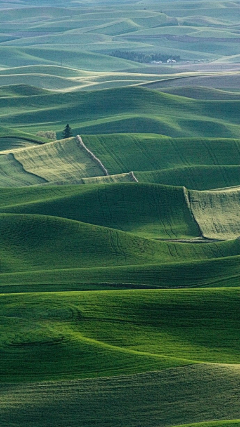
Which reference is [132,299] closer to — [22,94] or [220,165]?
[220,165]

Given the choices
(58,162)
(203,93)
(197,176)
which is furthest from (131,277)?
(203,93)

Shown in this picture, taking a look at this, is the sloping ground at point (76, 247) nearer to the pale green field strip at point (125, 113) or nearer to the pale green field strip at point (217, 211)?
the pale green field strip at point (217, 211)

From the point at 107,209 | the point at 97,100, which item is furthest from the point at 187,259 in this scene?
the point at 97,100

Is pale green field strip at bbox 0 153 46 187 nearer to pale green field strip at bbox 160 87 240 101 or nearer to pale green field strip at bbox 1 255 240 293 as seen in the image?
pale green field strip at bbox 1 255 240 293

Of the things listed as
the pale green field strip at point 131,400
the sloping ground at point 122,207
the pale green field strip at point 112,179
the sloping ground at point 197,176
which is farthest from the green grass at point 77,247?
the pale green field strip at point 131,400

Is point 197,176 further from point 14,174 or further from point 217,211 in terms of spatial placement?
point 14,174
